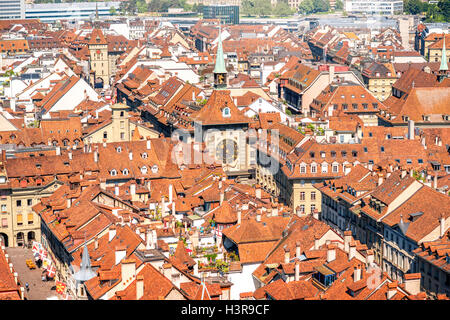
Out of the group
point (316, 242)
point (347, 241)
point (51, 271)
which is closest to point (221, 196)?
point (51, 271)

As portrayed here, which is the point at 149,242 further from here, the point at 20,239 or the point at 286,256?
the point at 20,239

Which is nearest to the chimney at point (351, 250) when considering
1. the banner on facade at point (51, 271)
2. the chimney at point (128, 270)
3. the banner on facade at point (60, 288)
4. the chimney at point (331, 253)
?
the chimney at point (331, 253)

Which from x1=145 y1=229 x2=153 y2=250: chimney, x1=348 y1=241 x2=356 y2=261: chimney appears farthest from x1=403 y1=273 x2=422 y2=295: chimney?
x1=145 y1=229 x2=153 y2=250: chimney

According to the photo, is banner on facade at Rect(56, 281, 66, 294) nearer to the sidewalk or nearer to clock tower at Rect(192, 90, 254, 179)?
the sidewalk

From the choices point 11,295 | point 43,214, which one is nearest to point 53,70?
point 43,214

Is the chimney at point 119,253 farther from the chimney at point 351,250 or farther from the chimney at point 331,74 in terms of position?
the chimney at point 331,74
